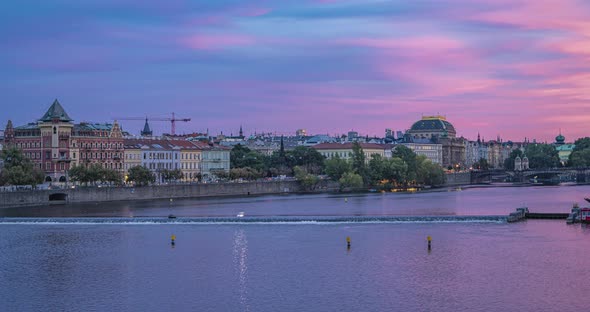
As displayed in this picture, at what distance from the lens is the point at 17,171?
88.7m

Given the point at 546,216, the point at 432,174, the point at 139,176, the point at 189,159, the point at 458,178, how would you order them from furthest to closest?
the point at 458,178, the point at 432,174, the point at 189,159, the point at 139,176, the point at 546,216

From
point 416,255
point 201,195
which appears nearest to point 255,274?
point 416,255

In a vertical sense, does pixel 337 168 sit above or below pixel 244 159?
below

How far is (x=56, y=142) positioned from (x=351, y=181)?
1721 inches

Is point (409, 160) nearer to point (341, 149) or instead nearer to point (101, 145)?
point (341, 149)

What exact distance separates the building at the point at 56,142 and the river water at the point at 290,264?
31.0 m

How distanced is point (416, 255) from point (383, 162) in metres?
87.9

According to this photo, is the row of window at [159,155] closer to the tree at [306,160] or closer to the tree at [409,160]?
the tree at [306,160]

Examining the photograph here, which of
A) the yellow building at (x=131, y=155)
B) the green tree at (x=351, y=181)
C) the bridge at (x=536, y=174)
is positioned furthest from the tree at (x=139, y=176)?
the bridge at (x=536, y=174)

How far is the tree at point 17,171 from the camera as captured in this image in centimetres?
8838

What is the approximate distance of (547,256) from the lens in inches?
1903

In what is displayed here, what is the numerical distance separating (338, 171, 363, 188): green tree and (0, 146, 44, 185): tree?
4831 cm

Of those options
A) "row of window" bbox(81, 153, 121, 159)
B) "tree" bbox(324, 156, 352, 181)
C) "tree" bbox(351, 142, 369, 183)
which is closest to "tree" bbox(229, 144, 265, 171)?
"tree" bbox(324, 156, 352, 181)

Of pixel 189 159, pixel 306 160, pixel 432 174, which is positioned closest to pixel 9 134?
pixel 189 159
